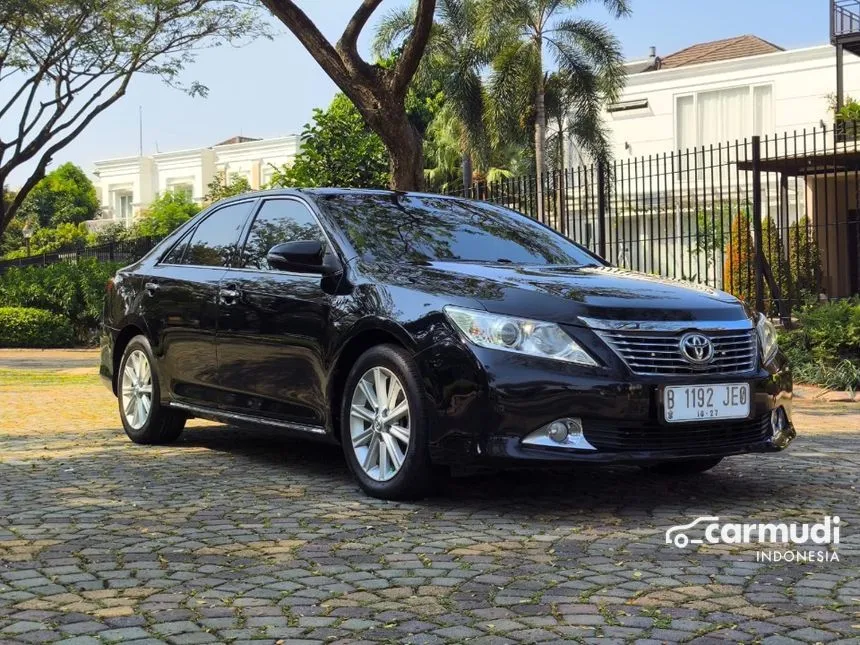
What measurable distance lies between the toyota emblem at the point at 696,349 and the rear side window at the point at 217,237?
294cm

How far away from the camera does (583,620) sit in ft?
12.6

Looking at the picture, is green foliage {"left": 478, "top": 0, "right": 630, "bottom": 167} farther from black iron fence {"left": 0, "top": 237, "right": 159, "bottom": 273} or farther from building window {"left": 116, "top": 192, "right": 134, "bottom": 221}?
building window {"left": 116, "top": 192, "right": 134, "bottom": 221}

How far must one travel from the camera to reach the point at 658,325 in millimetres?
5512

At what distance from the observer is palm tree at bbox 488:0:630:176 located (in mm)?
37094

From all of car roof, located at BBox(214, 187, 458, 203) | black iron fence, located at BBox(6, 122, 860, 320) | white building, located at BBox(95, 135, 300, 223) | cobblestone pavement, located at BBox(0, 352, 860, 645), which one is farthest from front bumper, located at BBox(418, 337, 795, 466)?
white building, located at BBox(95, 135, 300, 223)

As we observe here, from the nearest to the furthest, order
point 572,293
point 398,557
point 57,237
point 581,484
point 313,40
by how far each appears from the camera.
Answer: point 398,557 < point 572,293 < point 581,484 < point 313,40 < point 57,237

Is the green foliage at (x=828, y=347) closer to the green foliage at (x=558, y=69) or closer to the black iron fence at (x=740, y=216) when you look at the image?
the black iron fence at (x=740, y=216)

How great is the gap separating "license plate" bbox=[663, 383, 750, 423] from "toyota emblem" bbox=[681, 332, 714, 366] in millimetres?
120

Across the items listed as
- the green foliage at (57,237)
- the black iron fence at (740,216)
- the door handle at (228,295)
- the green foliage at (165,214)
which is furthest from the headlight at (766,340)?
the green foliage at (57,237)

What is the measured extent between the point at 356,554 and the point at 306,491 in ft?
5.03

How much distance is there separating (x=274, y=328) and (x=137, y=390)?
188 cm

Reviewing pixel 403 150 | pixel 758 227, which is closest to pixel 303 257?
pixel 403 150

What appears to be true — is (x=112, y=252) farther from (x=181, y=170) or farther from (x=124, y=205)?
(x=124, y=205)

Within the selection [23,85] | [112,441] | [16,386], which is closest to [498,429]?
[112,441]
